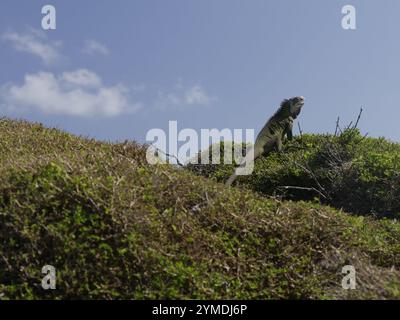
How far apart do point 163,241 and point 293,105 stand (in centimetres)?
800

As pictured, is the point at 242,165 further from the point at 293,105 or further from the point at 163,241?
the point at 163,241

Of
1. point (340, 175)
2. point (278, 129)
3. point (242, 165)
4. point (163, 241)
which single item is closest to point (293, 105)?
point (278, 129)

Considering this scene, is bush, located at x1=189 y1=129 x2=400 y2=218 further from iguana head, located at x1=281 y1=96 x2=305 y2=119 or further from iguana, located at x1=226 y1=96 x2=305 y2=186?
iguana head, located at x1=281 y1=96 x2=305 y2=119

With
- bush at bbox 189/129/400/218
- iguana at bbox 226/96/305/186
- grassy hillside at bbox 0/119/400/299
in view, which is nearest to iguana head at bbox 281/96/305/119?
iguana at bbox 226/96/305/186

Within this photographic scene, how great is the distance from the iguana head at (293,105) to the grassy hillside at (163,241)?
6487mm

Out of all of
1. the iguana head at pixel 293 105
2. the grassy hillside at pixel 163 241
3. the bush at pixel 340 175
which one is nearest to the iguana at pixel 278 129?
the iguana head at pixel 293 105

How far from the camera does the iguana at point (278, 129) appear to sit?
38.8 feet

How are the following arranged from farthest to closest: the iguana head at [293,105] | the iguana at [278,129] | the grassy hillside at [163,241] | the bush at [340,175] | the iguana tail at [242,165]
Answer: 1. the iguana head at [293,105]
2. the iguana at [278,129]
3. the iguana tail at [242,165]
4. the bush at [340,175]
5. the grassy hillside at [163,241]

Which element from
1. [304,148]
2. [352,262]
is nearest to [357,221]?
[352,262]

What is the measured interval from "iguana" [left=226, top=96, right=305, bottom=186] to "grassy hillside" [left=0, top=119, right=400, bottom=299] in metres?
5.30

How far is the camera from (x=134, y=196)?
5.56m

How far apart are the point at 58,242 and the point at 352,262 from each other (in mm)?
2569

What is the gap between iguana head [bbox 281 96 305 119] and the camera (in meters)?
12.7

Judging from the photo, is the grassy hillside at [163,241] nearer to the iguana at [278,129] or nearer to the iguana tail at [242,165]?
the iguana tail at [242,165]
